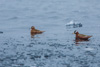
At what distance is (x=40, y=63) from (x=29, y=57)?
96cm

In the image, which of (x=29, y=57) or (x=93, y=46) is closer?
(x=29, y=57)

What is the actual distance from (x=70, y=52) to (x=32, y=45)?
256 centimetres

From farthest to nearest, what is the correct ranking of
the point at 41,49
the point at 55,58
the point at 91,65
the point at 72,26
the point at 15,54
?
the point at 72,26 → the point at 41,49 → the point at 15,54 → the point at 55,58 → the point at 91,65

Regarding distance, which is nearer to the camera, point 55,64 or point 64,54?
point 55,64

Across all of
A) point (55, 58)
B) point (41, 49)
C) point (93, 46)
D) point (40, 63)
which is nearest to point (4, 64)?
point (40, 63)

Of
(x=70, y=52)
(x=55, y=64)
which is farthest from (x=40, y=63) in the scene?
(x=70, y=52)

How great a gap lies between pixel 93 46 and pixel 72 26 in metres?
10.6

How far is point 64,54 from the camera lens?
10547 millimetres

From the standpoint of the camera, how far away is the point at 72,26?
75.4 ft

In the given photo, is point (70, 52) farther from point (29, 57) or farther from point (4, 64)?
point (4, 64)

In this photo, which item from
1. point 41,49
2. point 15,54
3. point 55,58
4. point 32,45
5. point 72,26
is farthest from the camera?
point 72,26

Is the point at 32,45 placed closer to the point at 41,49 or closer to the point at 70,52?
the point at 41,49

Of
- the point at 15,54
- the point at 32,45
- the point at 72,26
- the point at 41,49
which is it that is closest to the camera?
the point at 15,54

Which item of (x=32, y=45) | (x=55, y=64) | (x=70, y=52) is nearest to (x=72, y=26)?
(x=32, y=45)
